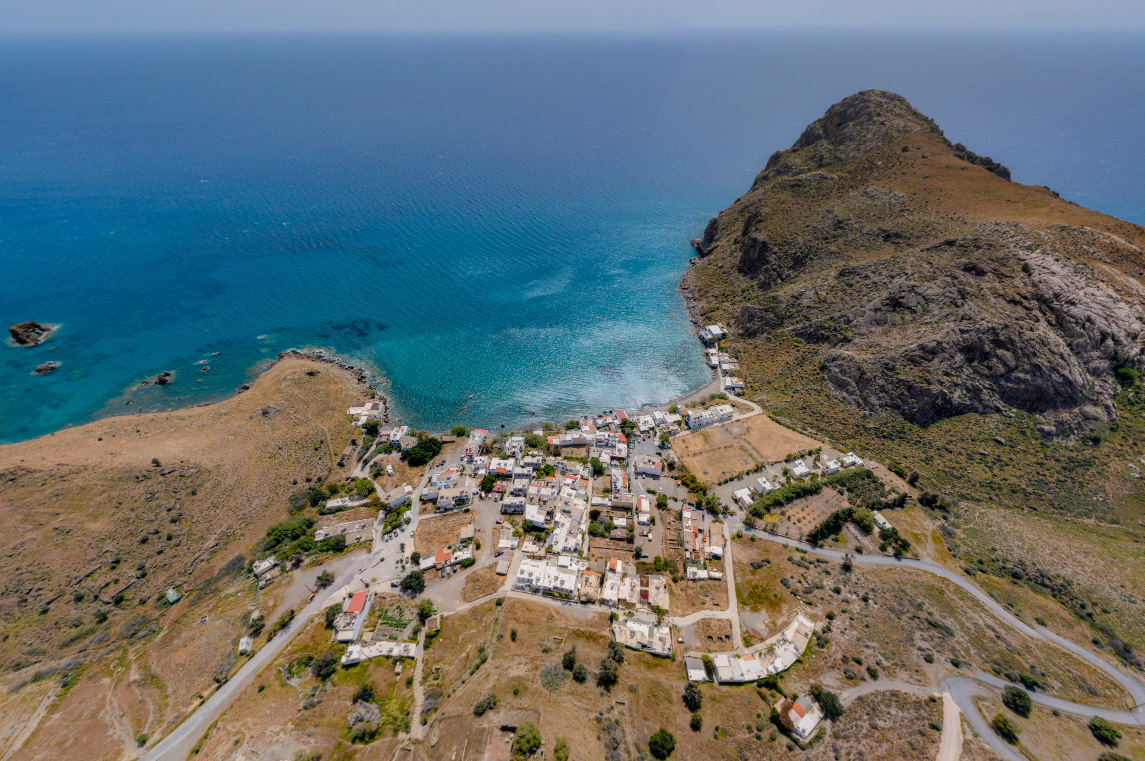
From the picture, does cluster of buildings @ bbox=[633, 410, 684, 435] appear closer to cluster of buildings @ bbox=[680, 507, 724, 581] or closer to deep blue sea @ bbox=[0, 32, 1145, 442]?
deep blue sea @ bbox=[0, 32, 1145, 442]

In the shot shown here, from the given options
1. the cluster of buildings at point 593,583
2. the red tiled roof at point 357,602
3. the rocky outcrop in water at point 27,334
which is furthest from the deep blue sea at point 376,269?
the red tiled roof at point 357,602

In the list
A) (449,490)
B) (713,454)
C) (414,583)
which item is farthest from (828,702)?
(449,490)

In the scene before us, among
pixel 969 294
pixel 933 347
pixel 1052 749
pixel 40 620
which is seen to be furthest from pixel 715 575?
Answer: pixel 40 620

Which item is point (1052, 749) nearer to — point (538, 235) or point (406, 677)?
point (406, 677)

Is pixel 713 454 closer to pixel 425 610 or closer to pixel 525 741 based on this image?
pixel 525 741

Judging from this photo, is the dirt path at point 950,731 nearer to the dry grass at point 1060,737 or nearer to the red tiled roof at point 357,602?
the dry grass at point 1060,737

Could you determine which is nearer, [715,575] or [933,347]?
[715,575]
